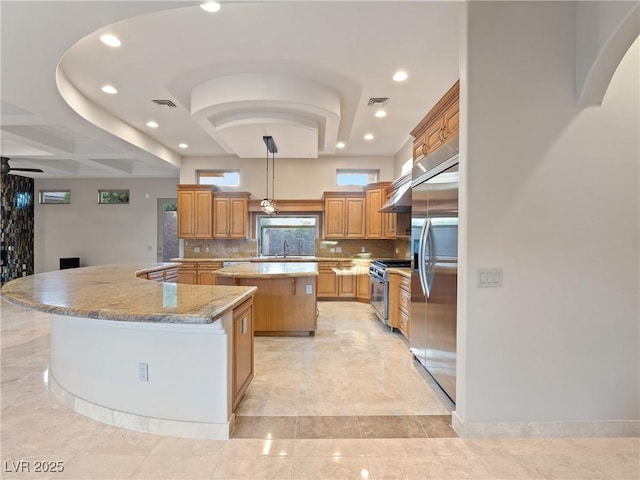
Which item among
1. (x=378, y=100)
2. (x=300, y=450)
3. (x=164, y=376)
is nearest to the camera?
(x=300, y=450)

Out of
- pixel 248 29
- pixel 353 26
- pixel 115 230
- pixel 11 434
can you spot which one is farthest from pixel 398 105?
pixel 115 230

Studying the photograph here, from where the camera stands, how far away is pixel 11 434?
2176 mm

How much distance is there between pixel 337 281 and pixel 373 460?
4.93m

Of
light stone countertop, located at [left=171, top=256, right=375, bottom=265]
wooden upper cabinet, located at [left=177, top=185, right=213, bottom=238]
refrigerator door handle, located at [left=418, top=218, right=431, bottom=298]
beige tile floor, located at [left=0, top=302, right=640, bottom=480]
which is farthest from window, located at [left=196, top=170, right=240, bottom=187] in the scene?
refrigerator door handle, located at [left=418, top=218, right=431, bottom=298]

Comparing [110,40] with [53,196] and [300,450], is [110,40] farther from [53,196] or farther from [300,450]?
[53,196]

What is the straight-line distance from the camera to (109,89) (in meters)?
3.87

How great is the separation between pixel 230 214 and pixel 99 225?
394 cm

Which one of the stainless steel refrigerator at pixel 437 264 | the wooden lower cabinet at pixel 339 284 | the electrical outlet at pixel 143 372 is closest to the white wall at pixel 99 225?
the wooden lower cabinet at pixel 339 284

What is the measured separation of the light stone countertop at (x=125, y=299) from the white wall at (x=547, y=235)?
1.65 meters

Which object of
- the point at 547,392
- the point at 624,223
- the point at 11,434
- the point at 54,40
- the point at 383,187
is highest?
the point at 54,40

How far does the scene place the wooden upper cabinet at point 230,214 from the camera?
6977 mm

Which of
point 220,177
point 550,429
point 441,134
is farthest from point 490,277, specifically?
point 220,177

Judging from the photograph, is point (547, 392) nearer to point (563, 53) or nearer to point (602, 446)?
point (602, 446)

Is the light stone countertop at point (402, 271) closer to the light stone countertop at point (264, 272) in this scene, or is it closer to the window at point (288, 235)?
the light stone countertop at point (264, 272)
